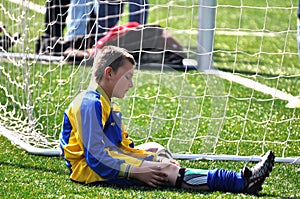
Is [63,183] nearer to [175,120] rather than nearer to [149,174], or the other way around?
[149,174]

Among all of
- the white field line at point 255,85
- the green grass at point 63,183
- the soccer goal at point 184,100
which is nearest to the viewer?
the green grass at point 63,183

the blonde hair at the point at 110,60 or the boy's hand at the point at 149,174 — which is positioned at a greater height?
the blonde hair at the point at 110,60

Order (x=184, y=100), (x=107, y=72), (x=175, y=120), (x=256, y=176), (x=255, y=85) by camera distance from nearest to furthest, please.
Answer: (x=256, y=176) → (x=107, y=72) → (x=175, y=120) → (x=184, y=100) → (x=255, y=85)

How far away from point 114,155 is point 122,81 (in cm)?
38

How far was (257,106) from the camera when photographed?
571cm

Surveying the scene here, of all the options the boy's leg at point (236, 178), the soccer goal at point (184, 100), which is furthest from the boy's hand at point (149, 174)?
the soccer goal at point (184, 100)

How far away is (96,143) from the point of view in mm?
3504

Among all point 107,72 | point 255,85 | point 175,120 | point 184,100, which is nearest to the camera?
point 107,72

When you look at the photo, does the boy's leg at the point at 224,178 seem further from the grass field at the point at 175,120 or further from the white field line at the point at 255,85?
the white field line at the point at 255,85

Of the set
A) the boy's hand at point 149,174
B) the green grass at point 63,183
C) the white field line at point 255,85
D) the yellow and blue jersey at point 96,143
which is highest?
the yellow and blue jersey at point 96,143

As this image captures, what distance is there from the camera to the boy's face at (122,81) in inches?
144

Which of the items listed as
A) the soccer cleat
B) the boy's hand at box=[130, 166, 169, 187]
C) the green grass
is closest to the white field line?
the green grass

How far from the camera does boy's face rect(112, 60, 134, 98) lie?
3.65 metres

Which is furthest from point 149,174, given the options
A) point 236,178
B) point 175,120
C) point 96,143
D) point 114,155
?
point 175,120
